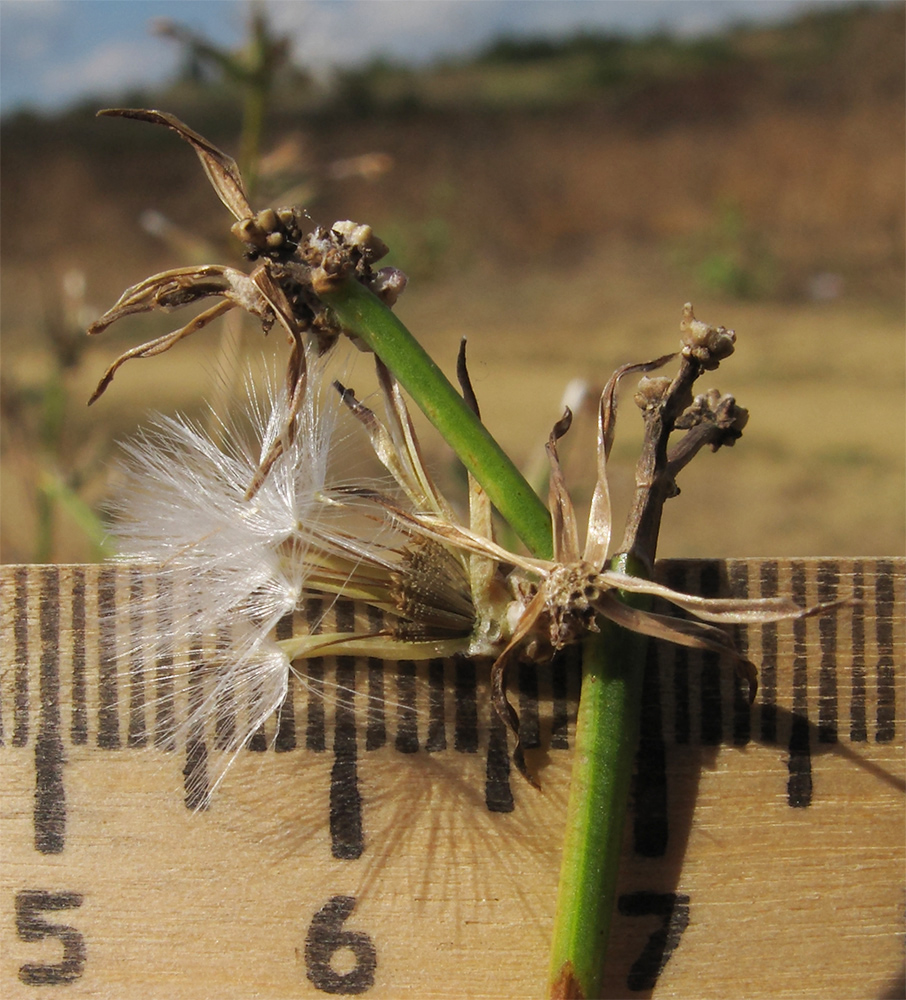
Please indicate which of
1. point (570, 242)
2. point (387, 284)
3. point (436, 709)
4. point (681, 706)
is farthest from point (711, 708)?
point (570, 242)

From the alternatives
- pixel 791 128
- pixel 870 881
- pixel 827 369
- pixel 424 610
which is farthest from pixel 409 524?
pixel 791 128

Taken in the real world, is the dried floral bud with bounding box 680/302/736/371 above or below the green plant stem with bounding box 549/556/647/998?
above

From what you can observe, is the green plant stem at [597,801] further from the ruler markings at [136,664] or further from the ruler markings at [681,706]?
the ruler markings at [136,664]

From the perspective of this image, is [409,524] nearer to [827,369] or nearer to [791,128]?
[827,369]

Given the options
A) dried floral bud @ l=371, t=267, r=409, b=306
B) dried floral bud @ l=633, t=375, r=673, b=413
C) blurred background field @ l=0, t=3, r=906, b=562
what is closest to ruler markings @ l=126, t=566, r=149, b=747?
blurred background field @ l=0, t=3, r=906, b=562

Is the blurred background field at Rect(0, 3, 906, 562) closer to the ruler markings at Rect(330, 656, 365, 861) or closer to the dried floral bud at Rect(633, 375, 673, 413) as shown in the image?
the dried floral bud at Rect(633, 375, 673, 413)
